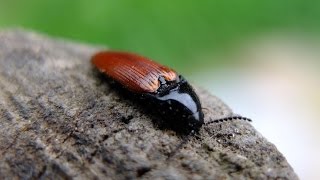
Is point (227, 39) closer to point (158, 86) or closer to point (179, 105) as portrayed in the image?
point (158, 86)

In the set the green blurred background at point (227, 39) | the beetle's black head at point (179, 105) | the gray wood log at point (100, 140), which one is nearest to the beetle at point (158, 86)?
the beetle's black head at point (179, 105)

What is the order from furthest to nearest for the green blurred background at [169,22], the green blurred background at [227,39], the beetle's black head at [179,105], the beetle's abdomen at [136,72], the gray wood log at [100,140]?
the green blurred background at [169,22] < the green blurred background at [227,39] < the beetle's abdomen at [136,72] < the beetle's black head at [179,105] < the gray wood log at [100,140]

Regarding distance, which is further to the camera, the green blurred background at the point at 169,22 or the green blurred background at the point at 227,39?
the green blurred background at the point at 169,22

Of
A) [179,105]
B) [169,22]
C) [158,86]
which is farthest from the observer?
[169,22]

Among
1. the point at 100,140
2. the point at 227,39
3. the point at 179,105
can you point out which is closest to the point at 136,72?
the point at 179,105

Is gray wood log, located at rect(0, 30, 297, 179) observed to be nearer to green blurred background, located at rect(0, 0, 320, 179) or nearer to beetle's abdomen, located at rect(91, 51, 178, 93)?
beetle's abdomen, located at rect(91, 51, 178, 93)

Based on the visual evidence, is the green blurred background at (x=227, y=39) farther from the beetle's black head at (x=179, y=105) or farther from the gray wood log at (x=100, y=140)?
the gray wood log at (x=100, y=140)

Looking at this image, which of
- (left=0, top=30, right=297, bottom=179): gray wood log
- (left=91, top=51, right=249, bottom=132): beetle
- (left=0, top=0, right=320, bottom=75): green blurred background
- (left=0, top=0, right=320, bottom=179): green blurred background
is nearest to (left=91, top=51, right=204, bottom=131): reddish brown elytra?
(left=91, top=51, right=249, bottom=132): beetle
